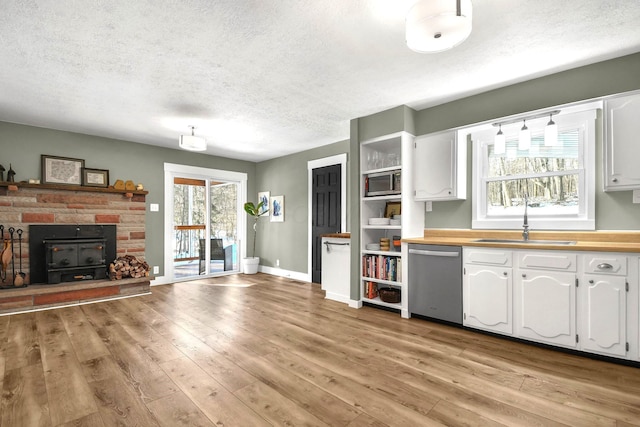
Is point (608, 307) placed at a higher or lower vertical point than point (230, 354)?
higher

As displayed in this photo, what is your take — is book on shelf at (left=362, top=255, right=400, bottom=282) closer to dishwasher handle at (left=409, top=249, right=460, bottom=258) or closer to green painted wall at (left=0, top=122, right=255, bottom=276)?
dishwasher handle at (left=409, top=249, right=460, bottom=258)

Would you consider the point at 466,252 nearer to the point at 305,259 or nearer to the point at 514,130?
the point at 514,130

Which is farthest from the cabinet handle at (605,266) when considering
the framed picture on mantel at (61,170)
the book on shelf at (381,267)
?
the framed picture on mantel at (61,170)

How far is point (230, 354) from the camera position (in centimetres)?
253

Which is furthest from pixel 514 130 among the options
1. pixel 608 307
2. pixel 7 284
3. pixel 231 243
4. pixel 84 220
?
pixel 7 284

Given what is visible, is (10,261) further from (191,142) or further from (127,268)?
(191,142)

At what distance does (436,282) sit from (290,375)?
189 cm

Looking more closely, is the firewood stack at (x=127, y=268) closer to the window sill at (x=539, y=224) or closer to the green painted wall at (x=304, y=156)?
the green painted wall at (x=304, y=156)

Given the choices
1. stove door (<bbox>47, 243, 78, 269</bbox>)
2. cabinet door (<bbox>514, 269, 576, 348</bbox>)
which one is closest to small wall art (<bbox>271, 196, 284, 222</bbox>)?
stove door (<bbox>47, 243, 78, 269</bbox>)

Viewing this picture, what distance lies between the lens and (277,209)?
254 inches

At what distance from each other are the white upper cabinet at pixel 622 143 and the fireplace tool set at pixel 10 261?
21.8ft

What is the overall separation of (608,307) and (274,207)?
5.35m

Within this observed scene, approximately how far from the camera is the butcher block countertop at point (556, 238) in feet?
8.02

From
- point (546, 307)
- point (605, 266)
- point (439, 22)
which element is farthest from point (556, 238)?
point (439, 22)
